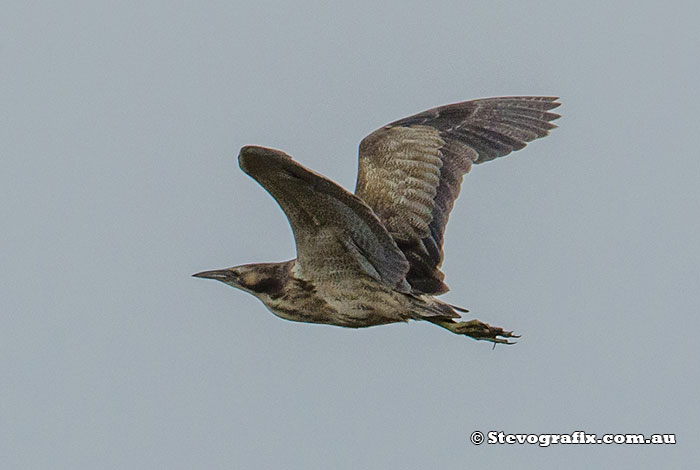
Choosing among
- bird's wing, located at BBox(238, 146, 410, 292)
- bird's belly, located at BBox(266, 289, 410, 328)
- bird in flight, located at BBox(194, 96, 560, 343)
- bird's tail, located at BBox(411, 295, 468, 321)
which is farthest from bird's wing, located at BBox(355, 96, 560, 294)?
bird's wing, located at BBox(238, 146, 410, 292)

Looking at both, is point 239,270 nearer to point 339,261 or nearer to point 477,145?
point 339,261

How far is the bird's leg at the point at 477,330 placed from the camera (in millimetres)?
9102

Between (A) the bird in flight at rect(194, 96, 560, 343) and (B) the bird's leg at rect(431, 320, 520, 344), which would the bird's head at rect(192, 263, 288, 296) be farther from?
(B) the bird's leg at rect(431, 320, 520, 344)

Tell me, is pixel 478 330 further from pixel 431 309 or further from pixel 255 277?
pixel 255 277

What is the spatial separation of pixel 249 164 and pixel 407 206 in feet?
7.37

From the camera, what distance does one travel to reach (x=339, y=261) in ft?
27.9

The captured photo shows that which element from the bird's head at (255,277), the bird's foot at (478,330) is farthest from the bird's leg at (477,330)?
the bird's head at (255,277)

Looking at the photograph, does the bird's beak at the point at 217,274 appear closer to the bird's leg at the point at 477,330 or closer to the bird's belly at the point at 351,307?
the bird's belly at the point at 351,307

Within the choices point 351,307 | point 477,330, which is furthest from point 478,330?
point 351,307

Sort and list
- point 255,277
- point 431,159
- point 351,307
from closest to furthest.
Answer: point 351,307, point 255,277, point 431,159

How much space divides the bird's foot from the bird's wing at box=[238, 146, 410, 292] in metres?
0.74

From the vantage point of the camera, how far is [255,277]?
8945 millimetres

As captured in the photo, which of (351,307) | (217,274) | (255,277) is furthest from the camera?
(217,274)

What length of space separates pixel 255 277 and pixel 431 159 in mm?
1707
